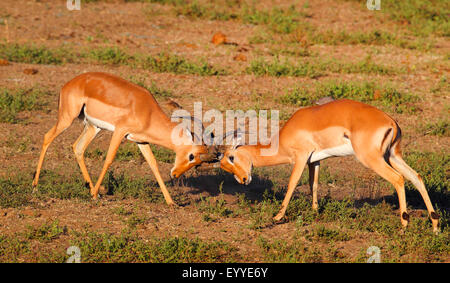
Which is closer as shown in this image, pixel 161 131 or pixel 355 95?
pixel 161 131

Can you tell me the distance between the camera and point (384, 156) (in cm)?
676

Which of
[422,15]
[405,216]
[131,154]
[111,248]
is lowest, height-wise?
[131,154]

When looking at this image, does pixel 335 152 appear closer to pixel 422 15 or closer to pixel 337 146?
pixel 337 146

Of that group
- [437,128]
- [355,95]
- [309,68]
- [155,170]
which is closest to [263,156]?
[155,170]

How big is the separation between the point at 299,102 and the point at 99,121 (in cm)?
451

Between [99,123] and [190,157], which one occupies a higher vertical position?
[99,123]

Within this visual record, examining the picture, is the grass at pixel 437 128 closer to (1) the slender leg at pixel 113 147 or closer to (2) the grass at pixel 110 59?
(2) the grass at pixel 110 59

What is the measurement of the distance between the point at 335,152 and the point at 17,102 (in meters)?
5.86

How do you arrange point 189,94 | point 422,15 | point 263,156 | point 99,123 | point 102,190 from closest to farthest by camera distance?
point 263,156
point 99,123
point 102,190
point 189,94
point 422,15

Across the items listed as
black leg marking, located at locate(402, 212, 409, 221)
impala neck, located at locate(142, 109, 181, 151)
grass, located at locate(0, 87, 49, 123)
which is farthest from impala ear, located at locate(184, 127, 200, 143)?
grass, located at locate(0, 87, 49, 123)

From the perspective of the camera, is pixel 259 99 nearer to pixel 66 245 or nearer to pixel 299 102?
pixel 299 102

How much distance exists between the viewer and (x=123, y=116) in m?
7.28

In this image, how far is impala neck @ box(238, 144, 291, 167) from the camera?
7125mm

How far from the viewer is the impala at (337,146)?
6414 mm
